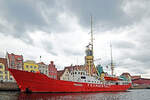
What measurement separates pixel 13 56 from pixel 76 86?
29301 millimetres

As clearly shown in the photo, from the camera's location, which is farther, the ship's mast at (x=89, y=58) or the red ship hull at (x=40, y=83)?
the ship's mast at (x=89, y=58)

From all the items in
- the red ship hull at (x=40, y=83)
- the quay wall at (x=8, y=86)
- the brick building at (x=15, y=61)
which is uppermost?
the brick building at (x=15, y=61)

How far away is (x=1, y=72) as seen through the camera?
5309 cm

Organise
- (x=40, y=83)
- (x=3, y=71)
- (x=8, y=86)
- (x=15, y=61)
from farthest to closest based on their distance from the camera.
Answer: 1. (x=15, y=61)
2. (x=3, y=71)
3. (x=8, y=86)
4. (x=40, y=83)

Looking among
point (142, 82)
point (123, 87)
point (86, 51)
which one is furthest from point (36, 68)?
point (142, 82)

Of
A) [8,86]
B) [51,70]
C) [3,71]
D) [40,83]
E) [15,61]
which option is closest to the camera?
[40,83]

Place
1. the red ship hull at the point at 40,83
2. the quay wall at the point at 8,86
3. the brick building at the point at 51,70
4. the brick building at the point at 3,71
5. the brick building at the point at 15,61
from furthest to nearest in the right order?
the brick building at the point at 51,70 < the brick building at the point at 15,61 < the brick building at the point at 3,71 < the quay wall at the point at 8,86 < the red ship hull at the point at 40,83

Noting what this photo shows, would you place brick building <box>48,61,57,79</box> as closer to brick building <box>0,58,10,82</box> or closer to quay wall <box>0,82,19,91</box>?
brick building <box>0,58,10,82</box>

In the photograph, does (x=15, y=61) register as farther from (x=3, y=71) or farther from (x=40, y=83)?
(x=40, y=83)

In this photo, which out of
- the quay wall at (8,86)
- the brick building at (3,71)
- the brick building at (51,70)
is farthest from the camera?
the brick building at (51,70)

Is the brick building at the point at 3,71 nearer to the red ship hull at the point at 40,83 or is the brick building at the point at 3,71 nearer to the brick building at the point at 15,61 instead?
the brick building at the point at 15,61

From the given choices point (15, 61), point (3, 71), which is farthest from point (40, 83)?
point (15, 61)

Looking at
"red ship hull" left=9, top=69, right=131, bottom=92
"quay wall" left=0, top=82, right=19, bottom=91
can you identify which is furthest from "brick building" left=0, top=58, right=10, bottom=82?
"red ship hull" left=9, top=69, right=131, bottom=92

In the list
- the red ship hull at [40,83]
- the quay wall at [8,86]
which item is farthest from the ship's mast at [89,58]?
the quay wall at [8,86]
